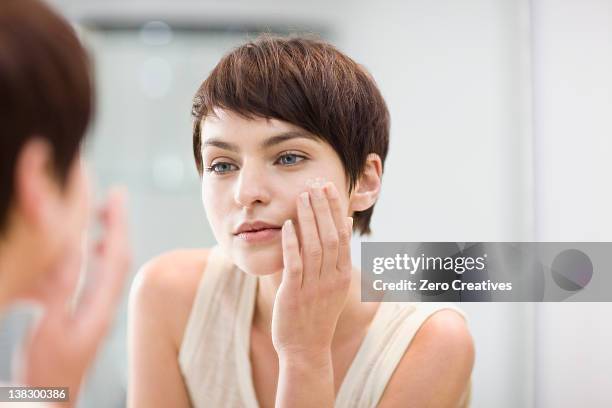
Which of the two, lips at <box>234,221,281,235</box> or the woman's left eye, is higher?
the woman's left eye

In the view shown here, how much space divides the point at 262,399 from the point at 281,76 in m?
0.46

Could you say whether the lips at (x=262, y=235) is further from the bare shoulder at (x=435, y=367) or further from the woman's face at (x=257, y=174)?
the bare shoulder at (x=435, y=367)

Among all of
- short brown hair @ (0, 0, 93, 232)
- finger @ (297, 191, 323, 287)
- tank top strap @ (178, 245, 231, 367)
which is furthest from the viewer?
tank top strap @ (178, 245, 231, 367)

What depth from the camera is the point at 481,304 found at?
3.10 ft

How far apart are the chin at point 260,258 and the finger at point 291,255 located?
0.10ft

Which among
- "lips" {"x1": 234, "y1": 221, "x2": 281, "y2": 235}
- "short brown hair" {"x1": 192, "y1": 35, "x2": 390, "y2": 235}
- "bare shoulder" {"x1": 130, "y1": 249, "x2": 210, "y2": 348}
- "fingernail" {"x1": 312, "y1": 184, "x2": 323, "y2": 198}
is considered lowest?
"bare shoulder" {"x1": 130, "y1": 249, "x2": 210, "y2": 348}

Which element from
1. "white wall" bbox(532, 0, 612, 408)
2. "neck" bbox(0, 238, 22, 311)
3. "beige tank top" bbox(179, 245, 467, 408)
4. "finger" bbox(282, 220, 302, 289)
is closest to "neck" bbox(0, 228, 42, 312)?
"neck" bbox(0, 238, 22, 311)

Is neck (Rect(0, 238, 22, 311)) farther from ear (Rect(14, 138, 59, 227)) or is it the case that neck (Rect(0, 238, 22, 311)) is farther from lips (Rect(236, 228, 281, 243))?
lips (Rect(236, 228, 281, 243))

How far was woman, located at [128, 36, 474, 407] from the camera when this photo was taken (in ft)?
2.61

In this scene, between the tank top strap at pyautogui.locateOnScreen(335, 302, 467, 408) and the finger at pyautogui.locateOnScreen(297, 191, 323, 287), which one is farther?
the tank top strap at pyautogui.locateOnScreen(335, 302, 467, 408)

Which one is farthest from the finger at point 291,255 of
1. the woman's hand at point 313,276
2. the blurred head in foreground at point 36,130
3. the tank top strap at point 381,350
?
the blurred head in foreground at point 36,130

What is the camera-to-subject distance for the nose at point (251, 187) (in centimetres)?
79

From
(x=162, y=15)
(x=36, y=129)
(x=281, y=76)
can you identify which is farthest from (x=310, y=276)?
(x=162, y=15)

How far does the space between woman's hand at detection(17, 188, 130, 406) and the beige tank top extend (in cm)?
45
